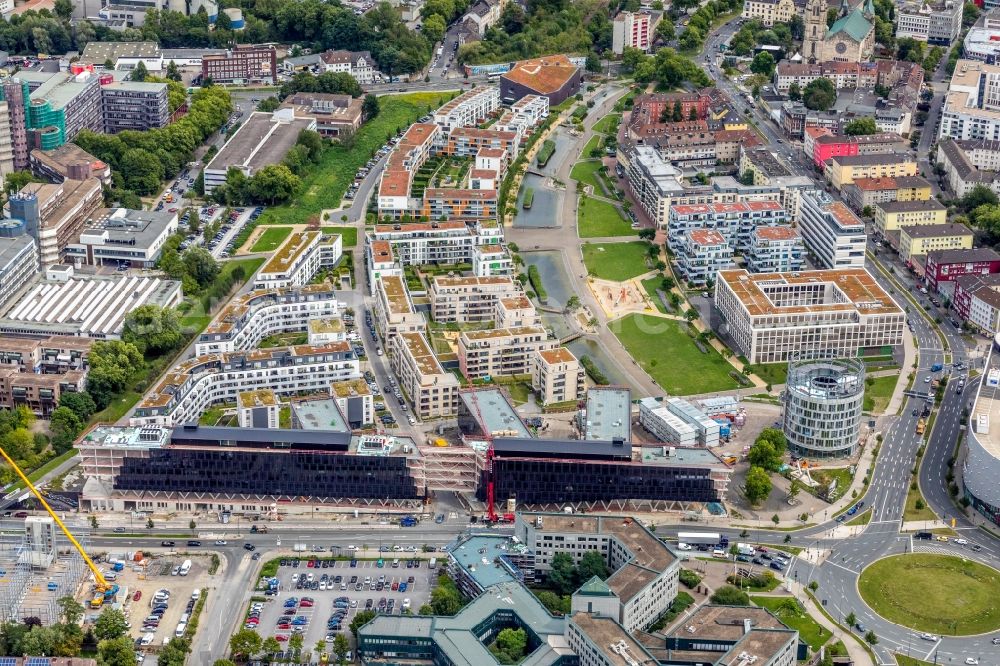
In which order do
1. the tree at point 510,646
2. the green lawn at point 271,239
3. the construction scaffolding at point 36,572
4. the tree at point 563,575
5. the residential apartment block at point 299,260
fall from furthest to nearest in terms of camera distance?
the green lawn at point 271,239 → the residential apartment block at point 299,260 → the tree at point 563,575 → the construction scaffolding at point 36,572 → the tree at point 510,646

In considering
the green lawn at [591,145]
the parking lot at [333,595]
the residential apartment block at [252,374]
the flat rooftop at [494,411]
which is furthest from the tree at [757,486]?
the green lawn at [591,145]

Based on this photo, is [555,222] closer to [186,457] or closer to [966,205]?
[966,205]

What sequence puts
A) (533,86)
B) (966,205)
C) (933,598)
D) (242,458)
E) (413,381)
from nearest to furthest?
1. (933,598)
2. (242,458)
3. (413,381)
4. (966,205)
5. (533,86)

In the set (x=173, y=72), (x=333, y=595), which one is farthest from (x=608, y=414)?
(x=173, y=72)

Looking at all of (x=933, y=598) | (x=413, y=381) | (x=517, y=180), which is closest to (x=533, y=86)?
(x=517, y=180)

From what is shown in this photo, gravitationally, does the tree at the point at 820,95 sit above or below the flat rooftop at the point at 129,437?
below

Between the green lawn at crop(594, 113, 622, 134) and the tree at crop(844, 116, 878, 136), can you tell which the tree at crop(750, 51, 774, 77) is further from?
the tree at crop(844, 116, 878, 136)

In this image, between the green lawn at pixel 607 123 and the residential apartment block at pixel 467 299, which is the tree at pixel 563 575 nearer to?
the residential apartment block at pixel 467 299
